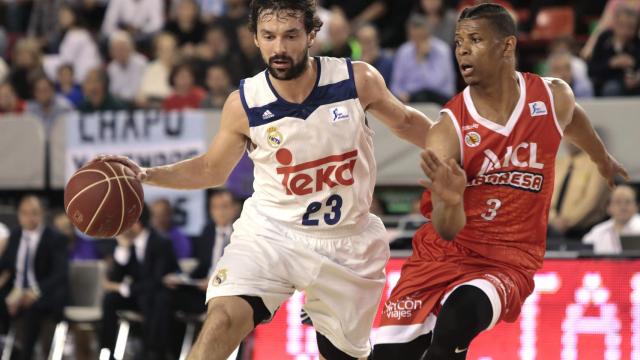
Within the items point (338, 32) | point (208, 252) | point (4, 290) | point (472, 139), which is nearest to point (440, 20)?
point (338, 32)

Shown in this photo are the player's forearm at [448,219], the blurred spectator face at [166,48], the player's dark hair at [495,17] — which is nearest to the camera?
the player's forearm at [448,219]

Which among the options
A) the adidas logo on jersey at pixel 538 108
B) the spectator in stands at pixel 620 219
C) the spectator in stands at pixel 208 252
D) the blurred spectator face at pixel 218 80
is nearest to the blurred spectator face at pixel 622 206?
the spectator in stands at pixel 620 219

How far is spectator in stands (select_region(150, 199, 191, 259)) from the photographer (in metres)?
11.5

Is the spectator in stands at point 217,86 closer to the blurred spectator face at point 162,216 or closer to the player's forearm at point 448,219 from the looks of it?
the blurred spectator face at point 162,216

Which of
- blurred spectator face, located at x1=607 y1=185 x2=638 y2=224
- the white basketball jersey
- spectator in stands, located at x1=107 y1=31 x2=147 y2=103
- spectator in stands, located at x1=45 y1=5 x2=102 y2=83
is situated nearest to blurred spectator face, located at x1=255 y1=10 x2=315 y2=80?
the white basketball jersey

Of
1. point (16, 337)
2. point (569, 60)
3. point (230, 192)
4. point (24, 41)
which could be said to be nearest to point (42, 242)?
point (16, 337)

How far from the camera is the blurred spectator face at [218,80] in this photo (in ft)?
40.6

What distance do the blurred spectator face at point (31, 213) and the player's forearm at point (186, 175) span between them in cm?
568

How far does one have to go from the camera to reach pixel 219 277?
18.4ft

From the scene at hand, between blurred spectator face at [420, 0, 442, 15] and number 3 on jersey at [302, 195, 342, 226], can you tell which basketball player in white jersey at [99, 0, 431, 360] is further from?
blurred spectator face at [420, 0, 442, 15]

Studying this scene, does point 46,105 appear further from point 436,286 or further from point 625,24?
point 436,286

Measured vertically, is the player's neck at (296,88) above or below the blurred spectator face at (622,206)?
above

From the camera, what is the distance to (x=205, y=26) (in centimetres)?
1461

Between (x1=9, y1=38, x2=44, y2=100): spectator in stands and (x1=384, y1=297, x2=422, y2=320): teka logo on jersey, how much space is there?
937 centimetres
